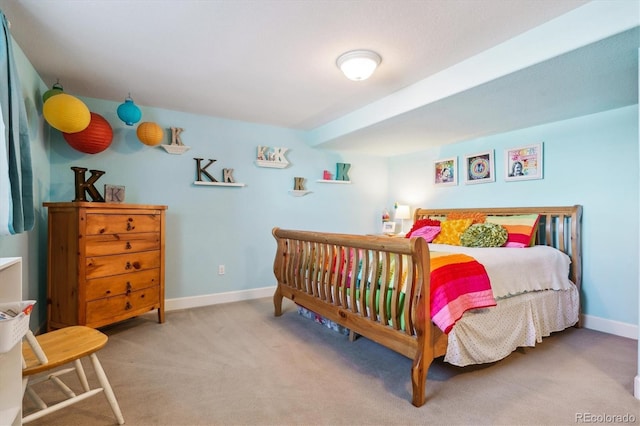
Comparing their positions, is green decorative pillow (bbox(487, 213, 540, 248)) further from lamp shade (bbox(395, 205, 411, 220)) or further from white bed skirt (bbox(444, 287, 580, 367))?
lamp shade (bbox(395, 205, 411, 220))

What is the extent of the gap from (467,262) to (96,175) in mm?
2961

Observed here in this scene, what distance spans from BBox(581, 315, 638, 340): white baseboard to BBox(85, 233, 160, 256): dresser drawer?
12.8ft

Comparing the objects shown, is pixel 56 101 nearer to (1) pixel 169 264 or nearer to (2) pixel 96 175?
(2) pixel 96 175

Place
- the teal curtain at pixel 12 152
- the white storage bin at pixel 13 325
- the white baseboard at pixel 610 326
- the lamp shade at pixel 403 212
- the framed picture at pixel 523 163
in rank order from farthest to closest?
1. the lamp shade at pixel 403 212
2. the framed picture at pixel 523 163
3. the white baseboard at pixel 610 326
4. the teal curtain at pixel 12 152
5. the white storage bin at pixel 13 325

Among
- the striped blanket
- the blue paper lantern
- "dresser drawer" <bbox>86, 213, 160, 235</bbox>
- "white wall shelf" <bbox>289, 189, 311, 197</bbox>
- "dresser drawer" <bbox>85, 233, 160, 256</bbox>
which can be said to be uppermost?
the blue paper lantern

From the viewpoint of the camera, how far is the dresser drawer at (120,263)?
255 centimetres

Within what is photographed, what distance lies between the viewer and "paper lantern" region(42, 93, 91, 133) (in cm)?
226

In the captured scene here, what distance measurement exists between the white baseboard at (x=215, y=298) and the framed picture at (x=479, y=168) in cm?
271

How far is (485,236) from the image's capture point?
121 inches

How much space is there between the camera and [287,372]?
7.03 feet

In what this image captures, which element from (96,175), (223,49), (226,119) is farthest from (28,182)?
(226,119)

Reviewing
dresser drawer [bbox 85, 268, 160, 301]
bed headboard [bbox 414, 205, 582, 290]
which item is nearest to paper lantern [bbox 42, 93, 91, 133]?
dresser drawer [bbox 85, 268, 160, 301]

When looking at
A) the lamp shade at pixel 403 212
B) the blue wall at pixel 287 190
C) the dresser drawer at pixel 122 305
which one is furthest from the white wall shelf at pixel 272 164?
the dresser drawer at pixel 122 305

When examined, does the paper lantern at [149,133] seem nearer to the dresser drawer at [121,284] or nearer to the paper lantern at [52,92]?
the paper lantern at [52,92]
